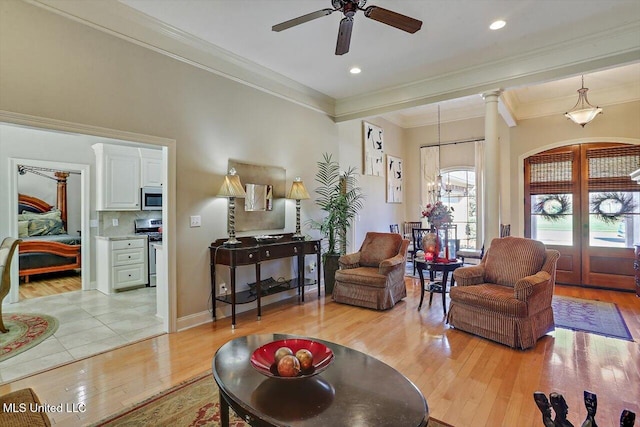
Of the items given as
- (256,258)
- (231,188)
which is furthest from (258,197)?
(256,258)

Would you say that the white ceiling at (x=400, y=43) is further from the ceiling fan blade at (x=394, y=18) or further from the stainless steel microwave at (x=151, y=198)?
the stainless steel microwave at (x=151, y=198)

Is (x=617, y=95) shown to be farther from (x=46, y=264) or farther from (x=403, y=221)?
(x=46, y=264)

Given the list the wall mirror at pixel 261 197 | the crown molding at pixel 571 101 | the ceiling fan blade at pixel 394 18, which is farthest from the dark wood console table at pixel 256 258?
the crown molding at pixel 571 101

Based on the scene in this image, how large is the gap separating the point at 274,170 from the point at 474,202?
4.59 metres

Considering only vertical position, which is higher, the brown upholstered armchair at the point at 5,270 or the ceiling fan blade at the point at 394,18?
the ceiling fan blade at the point at 394,18

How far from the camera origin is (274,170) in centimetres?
467

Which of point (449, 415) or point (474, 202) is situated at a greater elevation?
point (474, 202)

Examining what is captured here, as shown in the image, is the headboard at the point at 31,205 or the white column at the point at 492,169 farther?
the headboard at the point at 31,205

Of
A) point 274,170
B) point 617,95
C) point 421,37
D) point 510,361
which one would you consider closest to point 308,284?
point 274,170

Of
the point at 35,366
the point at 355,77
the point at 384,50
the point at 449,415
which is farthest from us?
the point at 355,77

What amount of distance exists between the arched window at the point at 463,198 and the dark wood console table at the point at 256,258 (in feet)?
12.7

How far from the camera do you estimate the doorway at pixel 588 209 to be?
5.23 meters

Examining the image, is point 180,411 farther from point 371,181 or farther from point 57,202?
point 57,202

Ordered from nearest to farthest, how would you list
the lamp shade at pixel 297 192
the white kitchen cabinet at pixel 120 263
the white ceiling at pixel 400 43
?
1. the white ceiling at pixel 400 43
2. the lamp shade at pixel 297 192
3. the white kitchen cabinet at pixel 120 263
